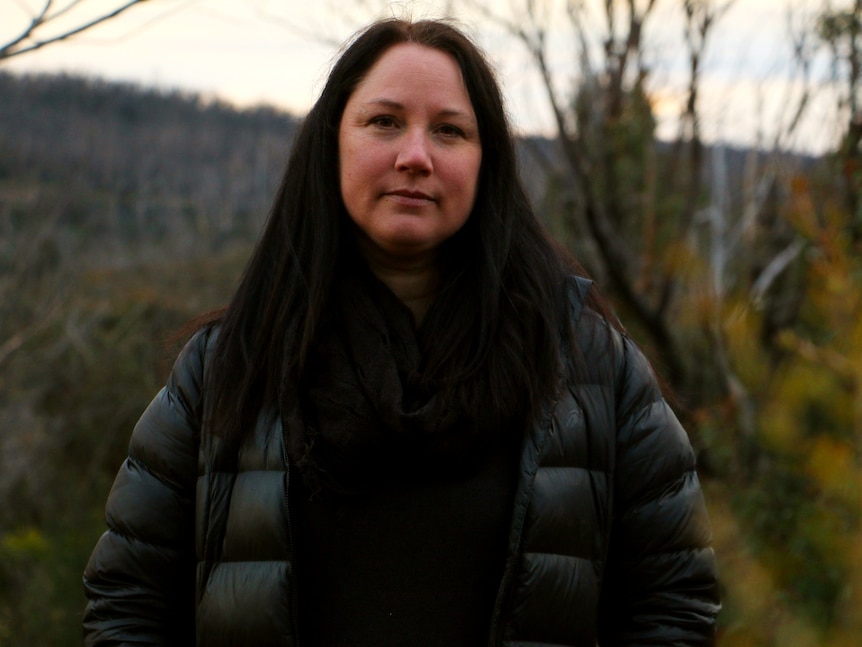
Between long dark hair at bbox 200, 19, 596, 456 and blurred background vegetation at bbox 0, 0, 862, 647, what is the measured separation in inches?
9.7

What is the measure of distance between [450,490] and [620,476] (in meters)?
0.32

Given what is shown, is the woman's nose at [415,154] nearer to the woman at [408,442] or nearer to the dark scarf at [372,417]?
the woman at [408,442]

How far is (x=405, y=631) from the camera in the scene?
6.19ft

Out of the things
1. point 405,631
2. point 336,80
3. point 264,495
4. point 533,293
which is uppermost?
point 336,80

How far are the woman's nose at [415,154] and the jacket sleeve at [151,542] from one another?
1.95 ft

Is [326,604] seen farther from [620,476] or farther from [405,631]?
[620,476]

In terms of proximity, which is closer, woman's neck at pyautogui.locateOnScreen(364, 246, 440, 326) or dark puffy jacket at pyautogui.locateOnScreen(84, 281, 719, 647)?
dark puffy jacket at pyautogui.locateOnScreen(84, 281, 719, 647)

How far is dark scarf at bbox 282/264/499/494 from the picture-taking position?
6.20ft

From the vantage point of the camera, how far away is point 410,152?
6.30ft

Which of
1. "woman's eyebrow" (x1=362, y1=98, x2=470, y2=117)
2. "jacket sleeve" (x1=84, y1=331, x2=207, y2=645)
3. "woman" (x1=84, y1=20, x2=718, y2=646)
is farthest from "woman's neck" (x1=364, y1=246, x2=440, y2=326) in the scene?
"jacket sleeve" (x1=84, y1=331, x2=207, y2=645)

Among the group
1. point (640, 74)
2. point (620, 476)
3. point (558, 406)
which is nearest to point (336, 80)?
point (558, 406)

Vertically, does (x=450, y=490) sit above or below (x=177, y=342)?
below

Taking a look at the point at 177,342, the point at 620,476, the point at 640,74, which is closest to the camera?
the point at 620,476

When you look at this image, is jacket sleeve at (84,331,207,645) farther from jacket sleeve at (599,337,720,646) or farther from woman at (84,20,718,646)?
jacket sleeve at (599,337,720,646)
